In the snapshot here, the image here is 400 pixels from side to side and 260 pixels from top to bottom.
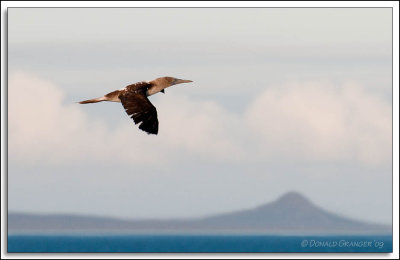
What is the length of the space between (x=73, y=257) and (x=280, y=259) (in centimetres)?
693

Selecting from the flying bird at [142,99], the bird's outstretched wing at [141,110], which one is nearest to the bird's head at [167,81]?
Result: the flying bird at [142,99]

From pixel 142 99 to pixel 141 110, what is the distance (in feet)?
2.28

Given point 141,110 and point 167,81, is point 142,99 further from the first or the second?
point 167,81

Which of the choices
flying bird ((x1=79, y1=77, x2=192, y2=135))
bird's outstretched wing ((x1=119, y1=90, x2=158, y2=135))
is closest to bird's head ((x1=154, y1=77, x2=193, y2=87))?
flying bird ((x1=79, y1=77, x2=192, y2=135))

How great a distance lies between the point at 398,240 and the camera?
90.5 ft

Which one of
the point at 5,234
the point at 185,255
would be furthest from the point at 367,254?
the point at 5,234

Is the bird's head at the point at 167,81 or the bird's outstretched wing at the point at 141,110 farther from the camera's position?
the bird's head at the point at 167,81

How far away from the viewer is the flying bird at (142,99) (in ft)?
78.6

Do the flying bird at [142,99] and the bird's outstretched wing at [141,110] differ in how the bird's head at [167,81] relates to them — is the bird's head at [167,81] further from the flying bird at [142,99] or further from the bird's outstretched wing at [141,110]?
the bird's outstretched wing at [141,110]

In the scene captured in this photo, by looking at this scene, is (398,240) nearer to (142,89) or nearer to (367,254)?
(367,254)

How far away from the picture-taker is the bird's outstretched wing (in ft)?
78.4

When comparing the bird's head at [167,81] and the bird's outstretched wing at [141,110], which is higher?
the bird's head at [167,81]

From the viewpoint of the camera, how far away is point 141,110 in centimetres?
2427

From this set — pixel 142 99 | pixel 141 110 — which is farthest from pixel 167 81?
pixel 141 110
